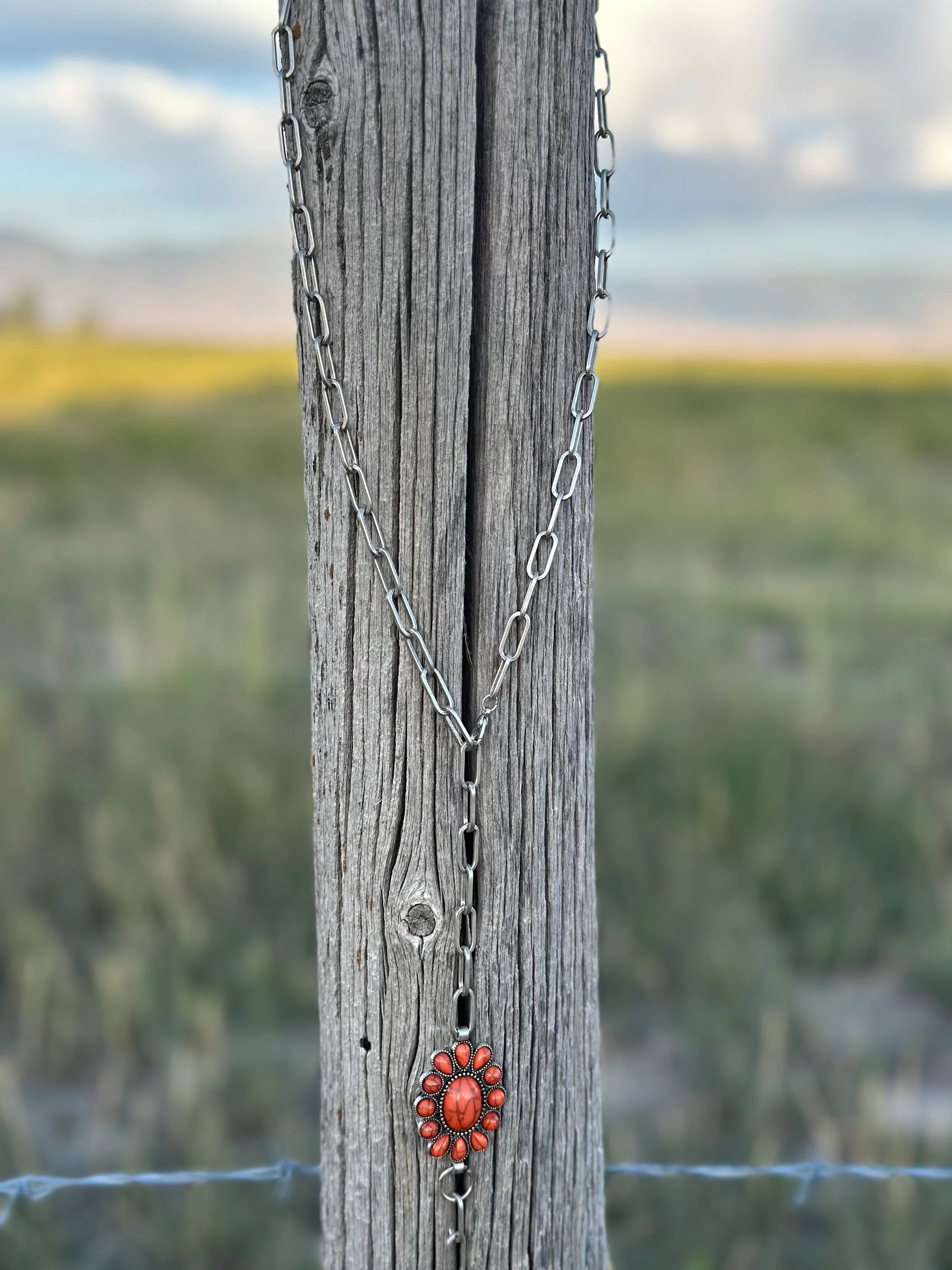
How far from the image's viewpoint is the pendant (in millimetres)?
1266

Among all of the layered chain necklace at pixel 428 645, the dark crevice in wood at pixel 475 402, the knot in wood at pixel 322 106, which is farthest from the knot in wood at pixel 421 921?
the knot in wood at pixel 322 106

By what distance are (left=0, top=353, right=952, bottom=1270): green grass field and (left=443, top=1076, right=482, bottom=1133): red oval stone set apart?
0.78 meters

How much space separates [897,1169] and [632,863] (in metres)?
2.34

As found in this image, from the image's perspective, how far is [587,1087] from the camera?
4.63ft

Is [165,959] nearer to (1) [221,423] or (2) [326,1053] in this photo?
(2) [326,1053]

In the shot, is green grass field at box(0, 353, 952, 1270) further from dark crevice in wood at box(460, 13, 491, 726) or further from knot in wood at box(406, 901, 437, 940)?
dark crevice in wood at box(460, 13, 491, 726)

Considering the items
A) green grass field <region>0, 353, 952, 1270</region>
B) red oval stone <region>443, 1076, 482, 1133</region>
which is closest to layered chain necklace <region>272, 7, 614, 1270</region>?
red oval stone <region>443, 1076, 482, 1133</region>

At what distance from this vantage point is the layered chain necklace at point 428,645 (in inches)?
47.9

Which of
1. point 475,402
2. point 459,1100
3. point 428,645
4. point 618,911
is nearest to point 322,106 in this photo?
point 475,402

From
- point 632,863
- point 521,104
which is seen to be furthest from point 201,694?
point 521,104

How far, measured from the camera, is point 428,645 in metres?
1.25

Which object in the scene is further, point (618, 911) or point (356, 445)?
point (618, 911)

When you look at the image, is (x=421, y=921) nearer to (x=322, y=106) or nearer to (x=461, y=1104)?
(x=461, y=1104)

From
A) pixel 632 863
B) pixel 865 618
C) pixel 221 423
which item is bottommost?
pixel 632 863
